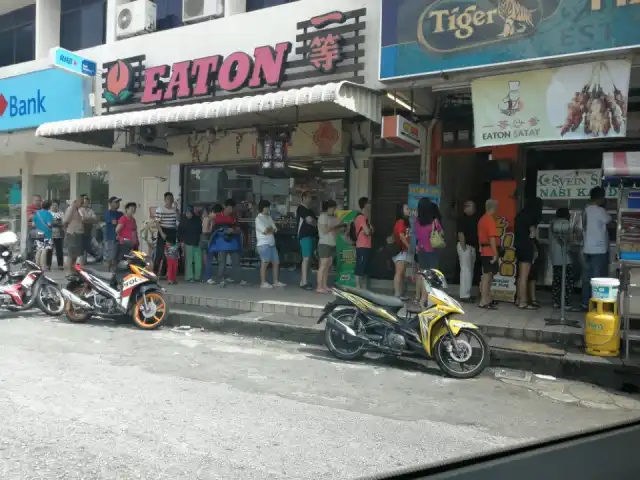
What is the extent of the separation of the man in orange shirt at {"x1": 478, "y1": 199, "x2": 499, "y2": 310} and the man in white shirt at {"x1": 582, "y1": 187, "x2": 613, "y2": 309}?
126 cm

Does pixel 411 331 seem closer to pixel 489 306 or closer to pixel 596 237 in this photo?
pixel 489 306

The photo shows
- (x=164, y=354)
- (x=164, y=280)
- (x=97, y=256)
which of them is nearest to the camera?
(x=164, y=354)

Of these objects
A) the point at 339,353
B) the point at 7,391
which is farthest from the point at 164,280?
the point at 7,391

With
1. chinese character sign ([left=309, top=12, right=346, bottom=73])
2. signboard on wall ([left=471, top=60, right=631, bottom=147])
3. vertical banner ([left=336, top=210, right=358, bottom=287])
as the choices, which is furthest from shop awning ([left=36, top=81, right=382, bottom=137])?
vertical banner ([left=336, top=210, right=358, bottom=287])

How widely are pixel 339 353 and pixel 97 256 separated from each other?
9784 mm

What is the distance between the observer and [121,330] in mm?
8211

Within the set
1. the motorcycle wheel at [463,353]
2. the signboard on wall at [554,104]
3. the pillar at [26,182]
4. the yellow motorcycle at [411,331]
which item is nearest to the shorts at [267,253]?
the yellow motorcycle at [411,331]

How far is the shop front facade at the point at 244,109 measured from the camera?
30.6 feet

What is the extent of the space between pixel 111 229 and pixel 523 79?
9.88 m

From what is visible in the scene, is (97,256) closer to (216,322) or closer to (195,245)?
(195,245)

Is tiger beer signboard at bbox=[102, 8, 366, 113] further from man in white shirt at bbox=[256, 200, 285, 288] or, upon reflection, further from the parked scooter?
the parked scooter

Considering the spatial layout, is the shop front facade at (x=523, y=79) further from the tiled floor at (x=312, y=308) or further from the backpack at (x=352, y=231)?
the backpack at (x=352, y=231)

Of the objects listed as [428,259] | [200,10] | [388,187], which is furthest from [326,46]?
[428,259]

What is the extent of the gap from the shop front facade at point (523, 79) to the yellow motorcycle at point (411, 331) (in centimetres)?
297
